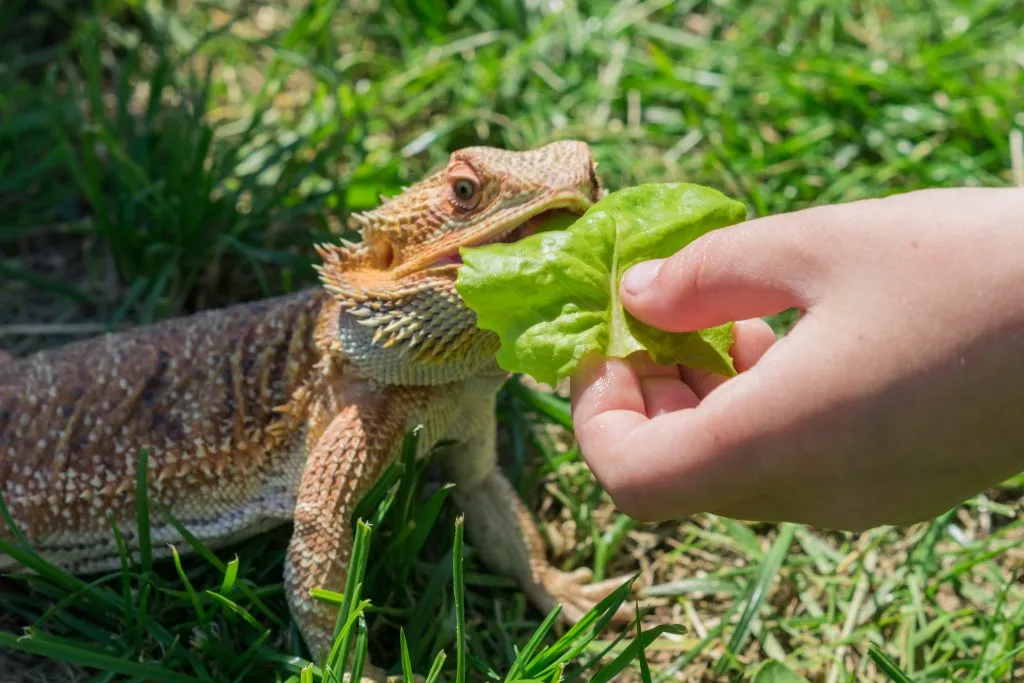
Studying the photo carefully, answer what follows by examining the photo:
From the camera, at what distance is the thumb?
2301 millimetres

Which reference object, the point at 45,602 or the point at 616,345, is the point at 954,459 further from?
the point at 45,602

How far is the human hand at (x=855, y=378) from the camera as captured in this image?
2135 mm

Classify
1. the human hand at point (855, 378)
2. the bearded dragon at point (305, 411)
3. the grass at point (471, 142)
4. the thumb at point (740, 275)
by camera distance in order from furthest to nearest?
1. the grass at point (471, 142)
2. the bearded dragon at point (305, 411)
3. the thumb at point (740, 275)
4. the human hand at point (855, 378)

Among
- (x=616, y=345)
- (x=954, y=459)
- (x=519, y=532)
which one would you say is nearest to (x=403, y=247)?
(x=616, y=345)

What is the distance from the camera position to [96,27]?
5520 millimetres

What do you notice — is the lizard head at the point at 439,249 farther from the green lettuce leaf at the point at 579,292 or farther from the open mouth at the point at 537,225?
the green lettuce leaf at the point at 579,292

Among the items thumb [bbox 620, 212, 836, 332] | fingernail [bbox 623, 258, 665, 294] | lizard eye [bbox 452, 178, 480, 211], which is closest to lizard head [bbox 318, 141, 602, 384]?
lizard eye [bbox 452, 178, 480, 211]

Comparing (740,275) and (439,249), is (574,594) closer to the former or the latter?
(439,249)

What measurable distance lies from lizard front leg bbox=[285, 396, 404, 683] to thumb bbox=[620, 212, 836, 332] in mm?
1070

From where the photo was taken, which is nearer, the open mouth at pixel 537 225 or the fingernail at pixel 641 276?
the fingernail at pixel 641 276

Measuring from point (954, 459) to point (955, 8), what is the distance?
14.3ft

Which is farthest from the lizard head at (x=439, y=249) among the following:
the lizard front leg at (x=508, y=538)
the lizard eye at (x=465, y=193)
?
the lizard front leg at (x=508, y=538)

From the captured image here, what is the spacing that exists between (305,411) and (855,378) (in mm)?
1847

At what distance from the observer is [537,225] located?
2.92 metres
